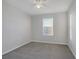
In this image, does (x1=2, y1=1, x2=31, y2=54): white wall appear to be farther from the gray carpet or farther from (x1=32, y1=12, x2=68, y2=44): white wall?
(x1=32, y1=12, x2=68, y2=44): white wall

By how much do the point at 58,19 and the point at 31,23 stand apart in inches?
98.1

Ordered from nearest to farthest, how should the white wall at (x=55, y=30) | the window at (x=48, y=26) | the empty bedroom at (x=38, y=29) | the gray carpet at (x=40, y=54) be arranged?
the gray carpet at (x=40, y=54), the empty bedroom at (x=38, y=29), the white wall at (x=55, y=30), the window at (x=48, y=26)

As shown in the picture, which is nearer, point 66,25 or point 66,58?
point 66,58

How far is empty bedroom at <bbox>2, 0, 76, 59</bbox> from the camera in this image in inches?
136

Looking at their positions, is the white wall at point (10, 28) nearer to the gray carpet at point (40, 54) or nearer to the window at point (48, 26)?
the gray carpet at point (40, 54)

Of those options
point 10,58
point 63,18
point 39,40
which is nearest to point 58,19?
point 63,18

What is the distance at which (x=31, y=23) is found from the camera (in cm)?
655

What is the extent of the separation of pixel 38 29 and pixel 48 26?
99 centimetres

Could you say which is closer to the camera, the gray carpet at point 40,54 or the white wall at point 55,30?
the gray carpet at point 40,54

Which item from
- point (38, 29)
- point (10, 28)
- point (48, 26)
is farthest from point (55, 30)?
point (10, 28)

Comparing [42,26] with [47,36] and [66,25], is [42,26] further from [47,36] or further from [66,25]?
[66,25]

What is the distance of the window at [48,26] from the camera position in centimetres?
588

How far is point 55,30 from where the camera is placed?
5.75 m

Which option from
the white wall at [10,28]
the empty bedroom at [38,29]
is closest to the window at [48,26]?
the empty bedroom at [38,29]
